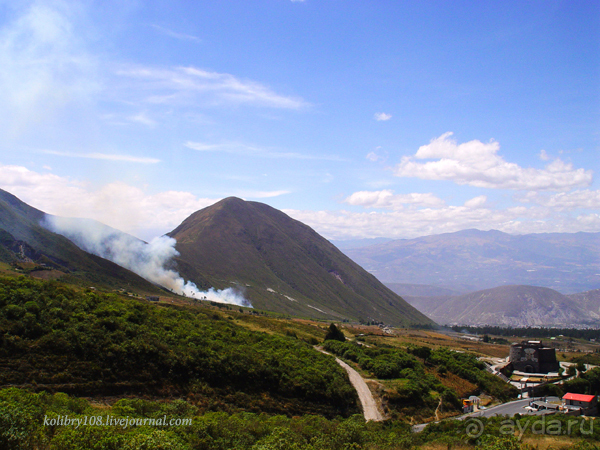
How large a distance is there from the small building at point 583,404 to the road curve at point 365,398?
2553 cm

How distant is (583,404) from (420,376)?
20.1 m

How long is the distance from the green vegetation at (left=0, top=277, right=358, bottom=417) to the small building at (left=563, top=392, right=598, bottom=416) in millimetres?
29946

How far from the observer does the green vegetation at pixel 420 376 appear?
160 feet

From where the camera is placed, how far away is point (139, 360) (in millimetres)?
36250

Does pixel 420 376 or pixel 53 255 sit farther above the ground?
pixel 53 255

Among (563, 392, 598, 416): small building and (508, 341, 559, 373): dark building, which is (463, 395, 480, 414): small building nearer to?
(563, 392, 598, 416): small building

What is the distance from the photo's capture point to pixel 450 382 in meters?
62.2

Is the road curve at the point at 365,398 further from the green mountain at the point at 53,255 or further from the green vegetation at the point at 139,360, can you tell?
the green mountain at the point at 53,255

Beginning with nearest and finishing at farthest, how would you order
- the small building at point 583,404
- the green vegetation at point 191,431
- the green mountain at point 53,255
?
the green vegetation at point 191,431, the small building at point 583,404, the green mountain at point 53,255

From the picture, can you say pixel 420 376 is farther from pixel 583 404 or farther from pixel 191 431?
pixel 191 431

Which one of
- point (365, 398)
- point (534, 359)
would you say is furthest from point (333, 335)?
point (534, 359)

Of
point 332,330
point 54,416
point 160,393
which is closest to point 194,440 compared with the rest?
point 54,416

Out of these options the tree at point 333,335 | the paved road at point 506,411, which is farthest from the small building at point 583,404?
the tree at point 333,335

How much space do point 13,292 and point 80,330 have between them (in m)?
9.37
